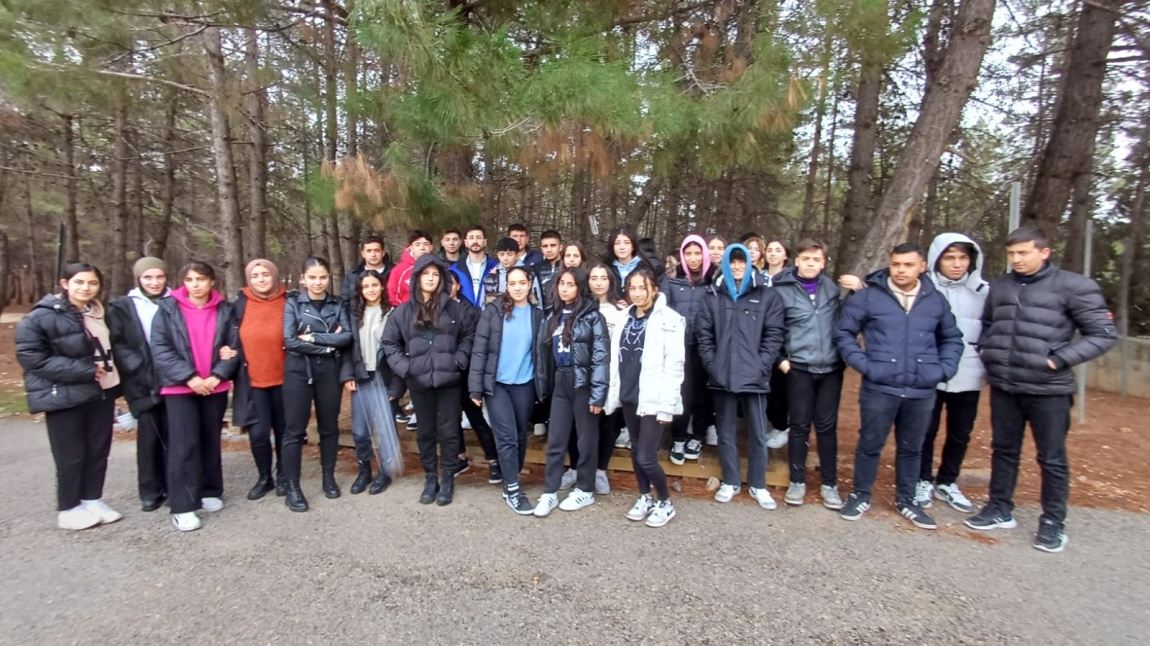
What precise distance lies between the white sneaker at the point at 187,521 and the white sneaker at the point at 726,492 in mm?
3539

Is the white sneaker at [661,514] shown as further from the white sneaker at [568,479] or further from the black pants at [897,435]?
the black pants at [897,435]

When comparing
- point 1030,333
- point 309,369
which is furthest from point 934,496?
point 309,369

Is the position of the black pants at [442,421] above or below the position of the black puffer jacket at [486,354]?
below

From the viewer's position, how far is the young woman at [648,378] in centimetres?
379

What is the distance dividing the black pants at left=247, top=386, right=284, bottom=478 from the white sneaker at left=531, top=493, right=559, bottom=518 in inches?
74.1

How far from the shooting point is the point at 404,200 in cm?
530

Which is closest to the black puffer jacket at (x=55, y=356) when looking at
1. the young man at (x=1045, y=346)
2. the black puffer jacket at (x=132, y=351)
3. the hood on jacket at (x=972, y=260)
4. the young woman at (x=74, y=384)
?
the young woman at (x=74, y=384)

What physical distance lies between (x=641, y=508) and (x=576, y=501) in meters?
0.46

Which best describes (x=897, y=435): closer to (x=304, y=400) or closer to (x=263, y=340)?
(x=304, y=400)

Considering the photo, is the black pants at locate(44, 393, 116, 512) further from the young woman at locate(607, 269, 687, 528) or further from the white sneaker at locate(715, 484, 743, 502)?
the white sneaker at locate(715, 484, 743, 502)

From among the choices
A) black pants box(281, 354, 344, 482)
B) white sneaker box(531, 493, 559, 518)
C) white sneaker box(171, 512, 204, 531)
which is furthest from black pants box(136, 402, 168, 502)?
white sneaker box(531, 493, 559, 518)

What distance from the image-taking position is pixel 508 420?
13.8 feet

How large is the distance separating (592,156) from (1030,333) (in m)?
3.18

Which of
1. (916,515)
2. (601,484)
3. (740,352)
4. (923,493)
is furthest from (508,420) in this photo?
(923,493)
